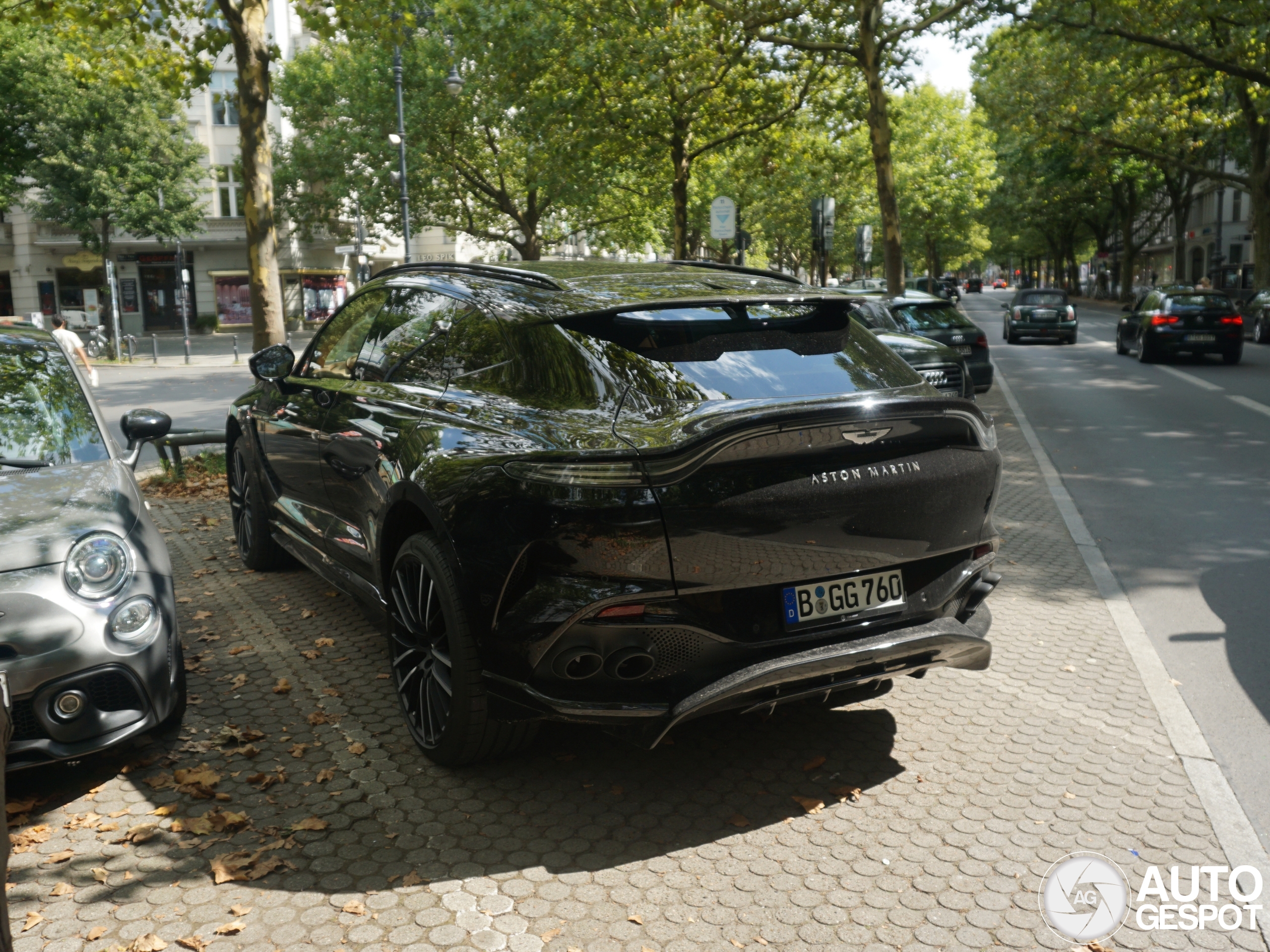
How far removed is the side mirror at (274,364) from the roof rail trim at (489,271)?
0.97 metres

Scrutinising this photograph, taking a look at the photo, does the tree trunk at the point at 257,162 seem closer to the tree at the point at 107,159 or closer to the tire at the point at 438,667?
the tire at the point at 438,667

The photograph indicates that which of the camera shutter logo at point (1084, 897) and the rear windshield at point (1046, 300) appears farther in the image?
the rear windshield at point (1046, 300)

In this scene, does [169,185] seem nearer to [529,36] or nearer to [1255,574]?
[529,36]

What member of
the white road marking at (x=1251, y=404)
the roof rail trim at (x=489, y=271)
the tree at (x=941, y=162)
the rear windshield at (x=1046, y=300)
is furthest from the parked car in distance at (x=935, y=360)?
the tree at (x=941, y=162)

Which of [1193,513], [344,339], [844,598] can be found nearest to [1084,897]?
Result: [844,598]

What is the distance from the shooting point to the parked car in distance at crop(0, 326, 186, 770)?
3758mm

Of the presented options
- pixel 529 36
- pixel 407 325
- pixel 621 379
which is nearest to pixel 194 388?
pixel 529 36

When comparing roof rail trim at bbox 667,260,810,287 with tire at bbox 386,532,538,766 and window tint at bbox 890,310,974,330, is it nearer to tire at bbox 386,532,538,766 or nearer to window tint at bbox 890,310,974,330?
tire at bbox 386,532,538,766

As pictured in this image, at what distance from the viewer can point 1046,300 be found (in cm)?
3045

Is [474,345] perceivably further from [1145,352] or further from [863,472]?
[1145,352]

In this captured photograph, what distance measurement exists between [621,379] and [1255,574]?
4938mm

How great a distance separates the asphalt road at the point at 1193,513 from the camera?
4770 mm

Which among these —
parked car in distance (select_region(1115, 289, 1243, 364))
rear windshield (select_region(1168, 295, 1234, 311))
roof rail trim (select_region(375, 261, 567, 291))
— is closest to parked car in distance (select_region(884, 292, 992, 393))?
parked car in distance (select_region(1115, 289, 1243, 364))

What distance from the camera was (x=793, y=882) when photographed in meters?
3.36
